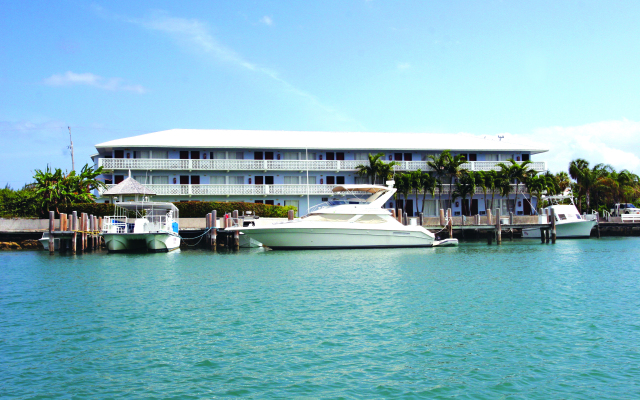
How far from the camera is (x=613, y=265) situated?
26.9 m

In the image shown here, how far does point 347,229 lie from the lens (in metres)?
36.6

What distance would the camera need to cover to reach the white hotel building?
53.3 m

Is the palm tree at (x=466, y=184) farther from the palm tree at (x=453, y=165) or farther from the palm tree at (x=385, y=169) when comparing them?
the palm tree at (x=385, y=169)

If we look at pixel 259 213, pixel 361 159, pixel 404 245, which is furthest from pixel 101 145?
pixel 404 245

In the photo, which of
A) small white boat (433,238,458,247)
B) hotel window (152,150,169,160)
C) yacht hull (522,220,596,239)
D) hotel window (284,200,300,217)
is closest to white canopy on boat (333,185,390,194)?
small white boat (433,238,458,247)

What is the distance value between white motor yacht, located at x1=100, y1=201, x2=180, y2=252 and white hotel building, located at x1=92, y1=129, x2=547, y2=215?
15922mm

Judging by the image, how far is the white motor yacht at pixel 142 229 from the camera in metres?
34.4

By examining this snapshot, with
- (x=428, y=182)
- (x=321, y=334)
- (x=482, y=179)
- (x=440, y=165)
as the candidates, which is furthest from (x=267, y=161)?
(x=321, y=334)

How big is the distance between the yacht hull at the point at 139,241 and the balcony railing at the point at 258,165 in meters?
18.1

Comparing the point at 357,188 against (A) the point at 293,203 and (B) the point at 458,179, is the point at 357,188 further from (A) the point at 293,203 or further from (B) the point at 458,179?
(B) the point at 458,179

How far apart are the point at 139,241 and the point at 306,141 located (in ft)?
86.8

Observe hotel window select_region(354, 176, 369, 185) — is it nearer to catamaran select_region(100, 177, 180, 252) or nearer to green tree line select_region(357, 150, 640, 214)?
green tree line select_region(357, 150, 640, 214)

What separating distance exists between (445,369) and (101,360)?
7415mm

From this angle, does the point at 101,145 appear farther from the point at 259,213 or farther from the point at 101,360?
the point at 101,360
